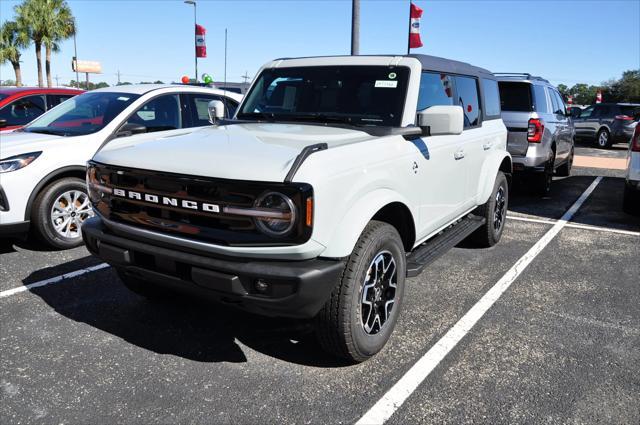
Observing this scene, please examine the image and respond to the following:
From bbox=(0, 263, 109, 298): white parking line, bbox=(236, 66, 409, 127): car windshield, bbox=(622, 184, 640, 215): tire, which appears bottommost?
bbox=(0, 263, 109, 298): white parking line

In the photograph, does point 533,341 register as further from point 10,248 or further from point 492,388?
point 10,248

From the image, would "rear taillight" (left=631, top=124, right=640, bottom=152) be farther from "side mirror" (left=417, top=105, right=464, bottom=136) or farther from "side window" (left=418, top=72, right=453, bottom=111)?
"side mirror" (left=417, top=105, right=464, bottom=136)

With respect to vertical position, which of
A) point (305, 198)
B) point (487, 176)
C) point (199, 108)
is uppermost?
point (199, 108)

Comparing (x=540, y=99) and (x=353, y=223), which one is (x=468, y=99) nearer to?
(x=353, y=223)

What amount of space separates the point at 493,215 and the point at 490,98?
50.9 inches

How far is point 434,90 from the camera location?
4.30 metres

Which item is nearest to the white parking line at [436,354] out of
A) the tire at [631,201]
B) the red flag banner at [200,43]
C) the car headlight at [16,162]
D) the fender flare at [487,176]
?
the fender flare at [487,176]

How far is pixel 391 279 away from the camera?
11.3 ft

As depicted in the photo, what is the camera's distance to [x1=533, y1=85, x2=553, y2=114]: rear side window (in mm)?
8461

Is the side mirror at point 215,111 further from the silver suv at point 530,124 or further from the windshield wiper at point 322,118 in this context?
the silver suv at point 530,124

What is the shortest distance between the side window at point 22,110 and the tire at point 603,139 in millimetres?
19086

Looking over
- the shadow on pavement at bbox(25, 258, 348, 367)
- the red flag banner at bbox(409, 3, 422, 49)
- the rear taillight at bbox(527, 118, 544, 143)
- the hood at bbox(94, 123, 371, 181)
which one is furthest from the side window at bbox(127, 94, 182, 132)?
the red flag banner at bbox(409, 3, 422, 49)

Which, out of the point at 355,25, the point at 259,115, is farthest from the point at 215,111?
the point at 355,25

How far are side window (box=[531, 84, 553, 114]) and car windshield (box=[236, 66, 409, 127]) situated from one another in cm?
530
